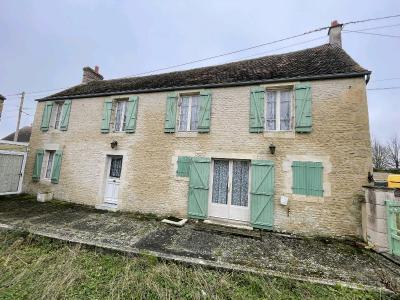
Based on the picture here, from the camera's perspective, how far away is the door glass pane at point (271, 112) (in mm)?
7078

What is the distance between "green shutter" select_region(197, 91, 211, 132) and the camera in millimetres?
7555

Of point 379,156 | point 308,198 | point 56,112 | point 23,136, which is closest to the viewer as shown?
point 308,198

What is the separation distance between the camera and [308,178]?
6309mm

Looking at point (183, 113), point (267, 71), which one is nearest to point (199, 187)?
point (183, 113)

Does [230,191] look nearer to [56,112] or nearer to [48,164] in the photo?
[48,164]

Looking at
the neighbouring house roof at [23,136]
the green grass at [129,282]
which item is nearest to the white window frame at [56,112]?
the green grass at [129,282]

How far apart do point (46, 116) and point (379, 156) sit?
42437mm

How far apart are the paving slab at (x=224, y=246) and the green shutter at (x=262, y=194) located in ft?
1.51

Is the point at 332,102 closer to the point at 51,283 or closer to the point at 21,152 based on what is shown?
the point at 51,283

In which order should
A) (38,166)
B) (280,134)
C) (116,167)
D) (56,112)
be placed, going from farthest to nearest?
(56,112) < (38,166) < (116,167) < (280,134)

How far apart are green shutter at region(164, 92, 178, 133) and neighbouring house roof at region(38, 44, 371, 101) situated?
15.0 inches

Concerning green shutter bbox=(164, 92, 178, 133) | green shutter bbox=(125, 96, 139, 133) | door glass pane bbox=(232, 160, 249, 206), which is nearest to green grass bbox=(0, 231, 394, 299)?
door glass pane bbox=(232, 160, 249, 206)

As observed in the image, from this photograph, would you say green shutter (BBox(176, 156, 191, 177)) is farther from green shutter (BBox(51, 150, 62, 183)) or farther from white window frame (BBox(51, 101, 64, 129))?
white window frame (BBox(51, 101, 64, 129))

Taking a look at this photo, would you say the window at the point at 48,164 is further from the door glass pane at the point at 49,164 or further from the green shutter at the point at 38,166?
the green shutter at the point at 38,166
